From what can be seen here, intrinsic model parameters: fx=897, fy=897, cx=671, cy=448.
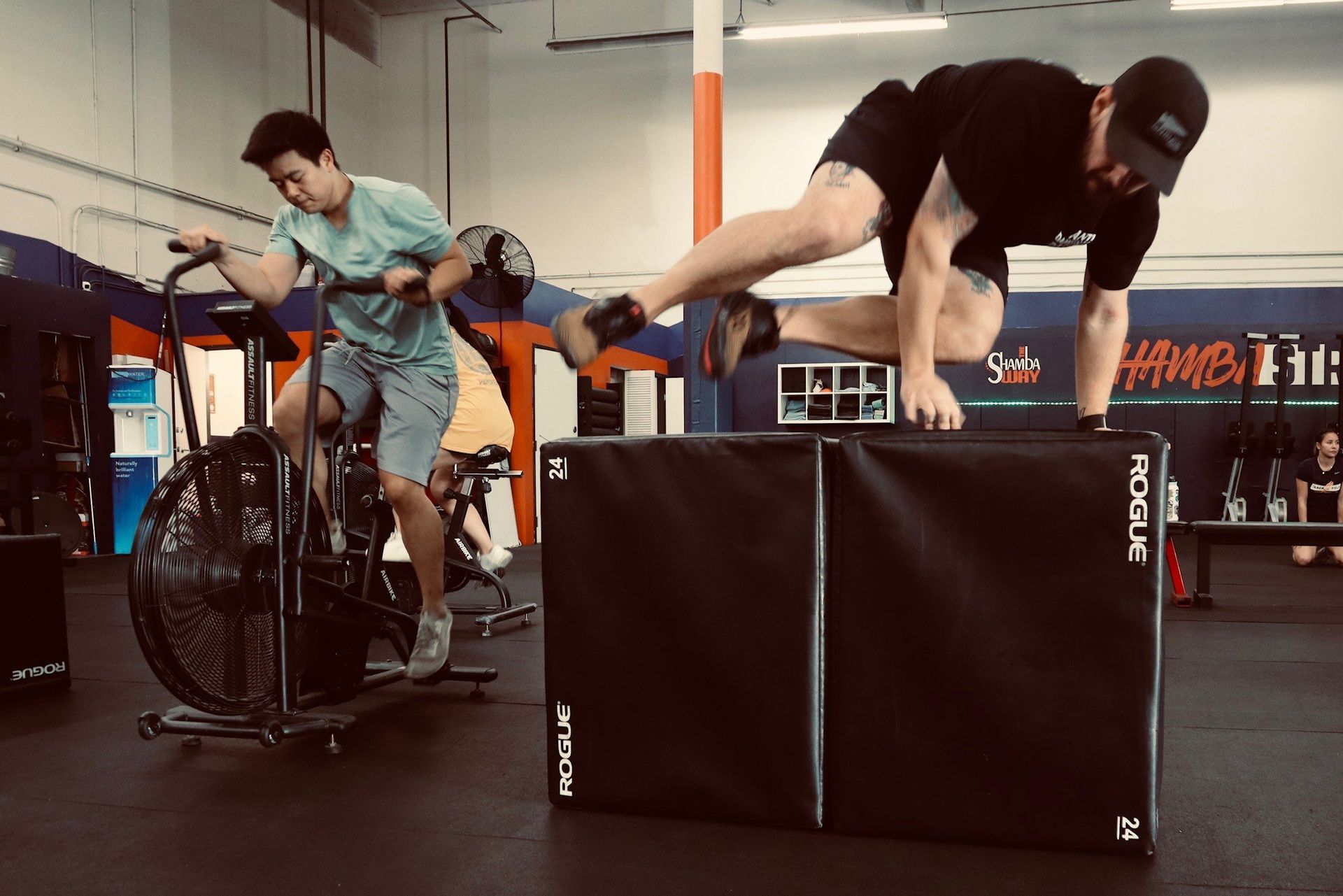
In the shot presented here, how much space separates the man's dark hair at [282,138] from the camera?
2.00 m

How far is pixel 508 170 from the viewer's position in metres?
11.4

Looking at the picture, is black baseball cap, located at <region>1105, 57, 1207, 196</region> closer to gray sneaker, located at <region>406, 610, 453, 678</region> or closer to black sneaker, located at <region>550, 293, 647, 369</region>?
black sneaker, located at <region>550, 293, 647, 369</region>

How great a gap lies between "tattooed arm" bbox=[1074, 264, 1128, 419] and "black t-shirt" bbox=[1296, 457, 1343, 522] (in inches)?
224

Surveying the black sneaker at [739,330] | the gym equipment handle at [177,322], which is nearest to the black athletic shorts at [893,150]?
the black sneaker at [739,330]

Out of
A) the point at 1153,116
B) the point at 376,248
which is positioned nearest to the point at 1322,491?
the point at 1153,116

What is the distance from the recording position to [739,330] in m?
1.89

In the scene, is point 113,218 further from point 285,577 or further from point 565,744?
point 565,744

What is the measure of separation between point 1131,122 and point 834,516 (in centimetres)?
82

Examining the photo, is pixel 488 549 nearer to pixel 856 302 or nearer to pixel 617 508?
pixel 856 302

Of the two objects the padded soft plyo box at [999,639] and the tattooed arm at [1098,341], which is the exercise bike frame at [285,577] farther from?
the tattooed arm at [1098,341]

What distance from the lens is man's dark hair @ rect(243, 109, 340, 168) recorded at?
2004 mm

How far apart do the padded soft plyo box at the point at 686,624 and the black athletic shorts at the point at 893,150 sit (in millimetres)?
671

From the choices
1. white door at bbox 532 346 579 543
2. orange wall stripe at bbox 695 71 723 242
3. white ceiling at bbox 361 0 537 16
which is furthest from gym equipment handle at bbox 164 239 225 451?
white ceiling at bbox 361 0 537 16

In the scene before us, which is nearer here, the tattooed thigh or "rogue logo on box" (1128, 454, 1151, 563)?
"rogue logo on box" (1128, 454, 1151, 563)
